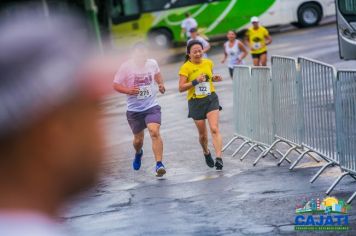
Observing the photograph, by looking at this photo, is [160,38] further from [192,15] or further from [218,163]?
[218,163]

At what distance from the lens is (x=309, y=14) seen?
1491 inches

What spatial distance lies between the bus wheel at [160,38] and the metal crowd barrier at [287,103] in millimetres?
24490

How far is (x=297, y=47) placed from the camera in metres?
31.4

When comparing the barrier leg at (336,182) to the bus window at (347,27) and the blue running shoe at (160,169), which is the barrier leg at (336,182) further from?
the bus window at (347,27)

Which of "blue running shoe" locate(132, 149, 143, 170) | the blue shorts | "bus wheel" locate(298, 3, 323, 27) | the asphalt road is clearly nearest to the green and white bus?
"bus wheel" locate(298, 3, 323, 27)

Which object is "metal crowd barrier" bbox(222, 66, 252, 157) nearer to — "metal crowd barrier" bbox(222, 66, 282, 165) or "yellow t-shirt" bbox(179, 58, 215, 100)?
"metal crowd barrier" bbox(222, 66, 282, 165)

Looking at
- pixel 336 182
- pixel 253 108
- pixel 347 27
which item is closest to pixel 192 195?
pixel 336 182

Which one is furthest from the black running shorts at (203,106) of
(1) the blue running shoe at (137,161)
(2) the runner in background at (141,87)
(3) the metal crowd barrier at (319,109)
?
(3) the metal crowd barrier at (319,109)

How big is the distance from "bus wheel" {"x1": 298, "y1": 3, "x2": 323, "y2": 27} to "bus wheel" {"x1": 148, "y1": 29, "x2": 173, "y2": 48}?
5152 mm

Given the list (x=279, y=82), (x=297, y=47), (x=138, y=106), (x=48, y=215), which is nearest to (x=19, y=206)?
(x=48, y=215)

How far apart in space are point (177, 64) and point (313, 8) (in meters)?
7.61

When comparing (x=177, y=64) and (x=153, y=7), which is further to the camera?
(x=153, y=7)

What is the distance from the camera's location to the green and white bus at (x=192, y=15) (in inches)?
1443

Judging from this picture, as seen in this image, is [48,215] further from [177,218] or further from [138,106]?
[138,106]
